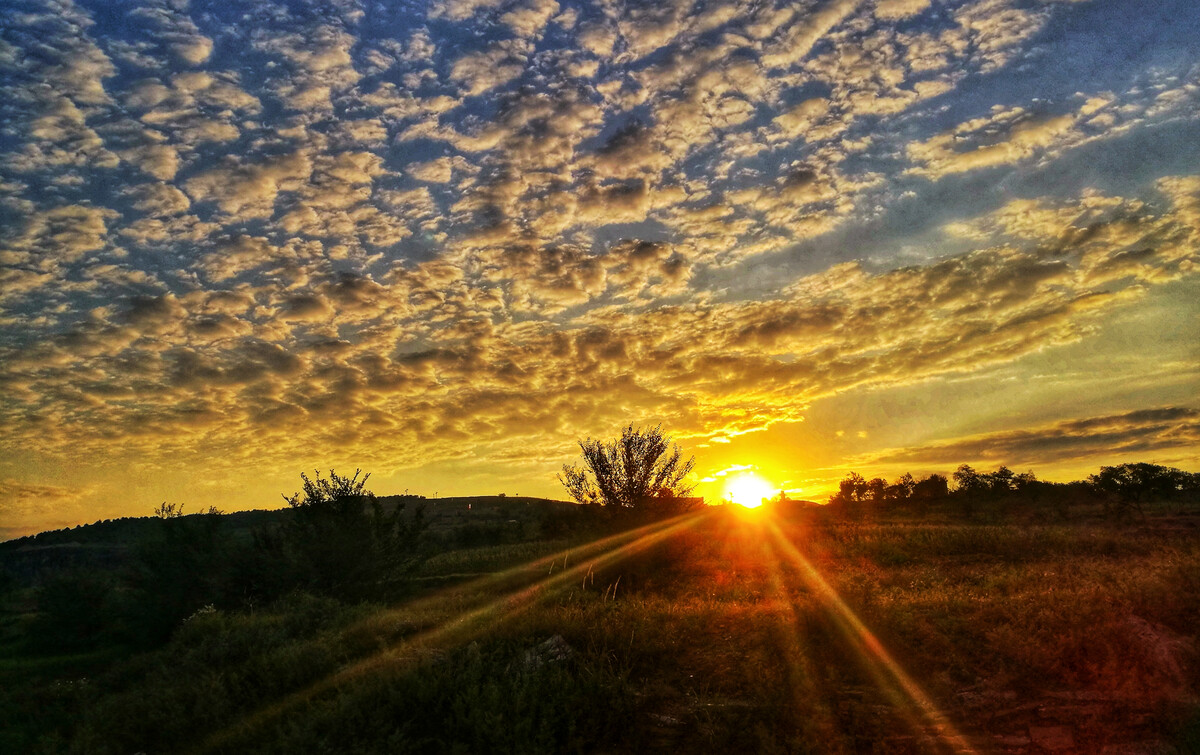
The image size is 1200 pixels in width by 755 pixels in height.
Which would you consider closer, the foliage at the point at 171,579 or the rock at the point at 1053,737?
the rock at the point at 1053,737

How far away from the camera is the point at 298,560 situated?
889 inches

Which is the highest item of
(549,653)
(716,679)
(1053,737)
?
(549,653)

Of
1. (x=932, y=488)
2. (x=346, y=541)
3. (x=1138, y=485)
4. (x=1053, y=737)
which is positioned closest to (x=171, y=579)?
(x=346, y=541)

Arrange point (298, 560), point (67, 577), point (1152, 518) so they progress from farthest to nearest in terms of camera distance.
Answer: point (1152, 518) → point (67, 577) → point (298, 560)

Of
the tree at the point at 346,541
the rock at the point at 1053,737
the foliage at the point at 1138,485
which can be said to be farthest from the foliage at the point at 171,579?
the foliage at the point at 1138,485

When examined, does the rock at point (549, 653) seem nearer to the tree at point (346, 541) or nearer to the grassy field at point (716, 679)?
the grassy field at point (716, 679)

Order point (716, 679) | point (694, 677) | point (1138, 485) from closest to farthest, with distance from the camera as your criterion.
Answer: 1. point (716, 679)
2. point (694, 677)
3. point (1138, 485)

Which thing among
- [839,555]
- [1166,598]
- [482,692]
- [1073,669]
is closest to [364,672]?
[482,692]

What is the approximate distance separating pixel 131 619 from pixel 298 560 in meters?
9.20

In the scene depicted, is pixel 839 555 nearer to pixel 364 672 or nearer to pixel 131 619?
pixel 364 672

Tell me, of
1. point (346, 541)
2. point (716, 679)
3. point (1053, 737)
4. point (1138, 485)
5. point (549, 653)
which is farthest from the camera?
point (1138, 485)

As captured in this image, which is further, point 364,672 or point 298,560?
point 298,560

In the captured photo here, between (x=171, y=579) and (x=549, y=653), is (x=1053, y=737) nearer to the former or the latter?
(x=549, y=653)

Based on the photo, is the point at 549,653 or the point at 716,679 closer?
the point at 716,679
